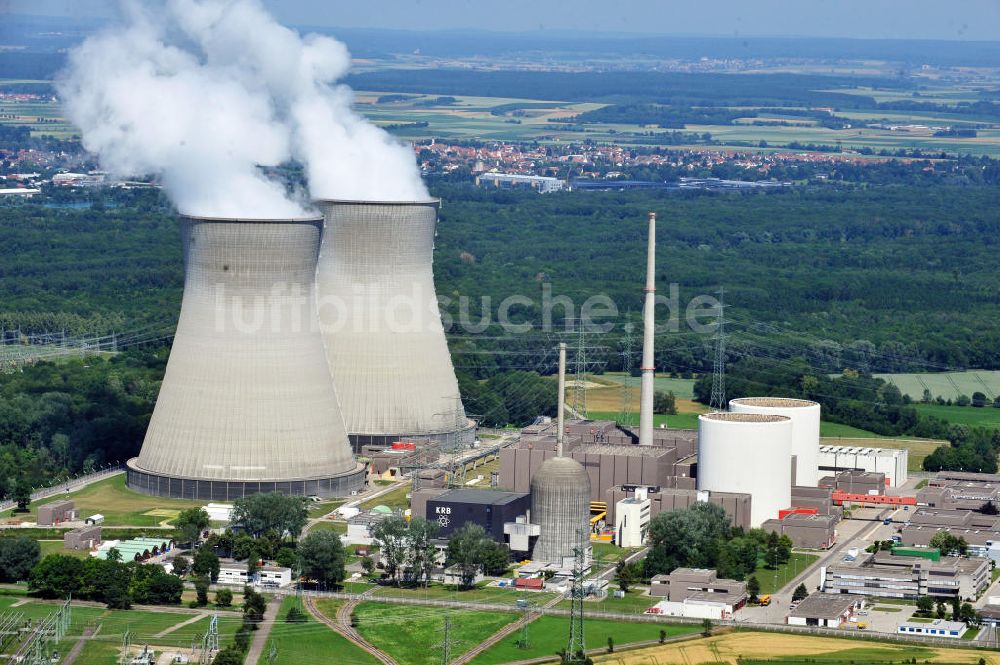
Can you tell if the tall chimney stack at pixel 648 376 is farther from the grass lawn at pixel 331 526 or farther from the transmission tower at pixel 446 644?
the transmission tower at pixel 446 644

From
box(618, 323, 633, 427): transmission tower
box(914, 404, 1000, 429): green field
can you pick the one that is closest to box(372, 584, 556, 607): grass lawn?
box(618, 323, 633, 427): transmission tower

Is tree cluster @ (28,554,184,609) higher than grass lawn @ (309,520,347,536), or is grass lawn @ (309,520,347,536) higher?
tree cluster @ (28,554,184,609)

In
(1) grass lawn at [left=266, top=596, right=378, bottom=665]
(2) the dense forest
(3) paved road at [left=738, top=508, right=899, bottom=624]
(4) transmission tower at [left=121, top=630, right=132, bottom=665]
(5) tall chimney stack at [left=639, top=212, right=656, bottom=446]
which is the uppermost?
(5) tall chimney stack at [left=639, top=212, right=656, bottom=446]

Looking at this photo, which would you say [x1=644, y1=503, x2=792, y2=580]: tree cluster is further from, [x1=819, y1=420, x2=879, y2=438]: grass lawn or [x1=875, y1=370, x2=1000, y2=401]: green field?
[x1=875, y1=370, x2=1000, y2=401]: green field

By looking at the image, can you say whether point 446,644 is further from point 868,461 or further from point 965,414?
point 965,414

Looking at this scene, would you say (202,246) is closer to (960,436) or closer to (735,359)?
(960,436)

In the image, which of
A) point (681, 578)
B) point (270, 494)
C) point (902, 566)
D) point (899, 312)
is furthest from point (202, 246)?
point (899, 312)
